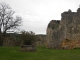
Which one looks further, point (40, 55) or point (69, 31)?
point (69, 31)

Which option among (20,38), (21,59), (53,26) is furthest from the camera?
(20,38)

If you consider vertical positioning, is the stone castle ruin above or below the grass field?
above

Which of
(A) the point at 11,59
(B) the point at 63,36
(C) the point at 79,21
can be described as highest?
(C) the point at 79,21

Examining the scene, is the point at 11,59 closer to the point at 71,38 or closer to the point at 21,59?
the point at 21,59

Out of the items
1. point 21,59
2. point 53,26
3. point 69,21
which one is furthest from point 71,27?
point 21,59

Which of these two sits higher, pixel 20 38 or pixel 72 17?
pixel 72 17

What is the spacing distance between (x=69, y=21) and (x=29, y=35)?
18.0 metres

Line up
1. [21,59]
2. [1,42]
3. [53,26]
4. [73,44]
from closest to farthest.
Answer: [21,59] < [73,44] < [53,26] < [1,42]

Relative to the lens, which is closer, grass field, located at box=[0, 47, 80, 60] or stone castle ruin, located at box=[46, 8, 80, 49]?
grass field, located at box=[0, 47, 80, 60]

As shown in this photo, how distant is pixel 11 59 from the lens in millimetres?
13055

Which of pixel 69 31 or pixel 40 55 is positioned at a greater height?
pixel 69 31

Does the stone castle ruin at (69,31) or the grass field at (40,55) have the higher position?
the stone castle ruin at (69,31)

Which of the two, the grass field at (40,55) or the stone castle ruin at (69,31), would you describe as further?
the stone castle ruin at (69,31)

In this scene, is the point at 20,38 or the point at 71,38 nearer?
the point at 71,38
